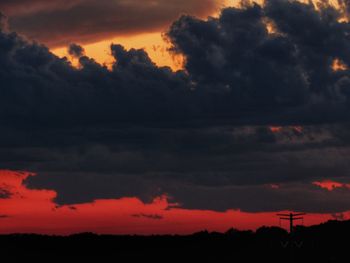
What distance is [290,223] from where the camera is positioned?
18775 cm
